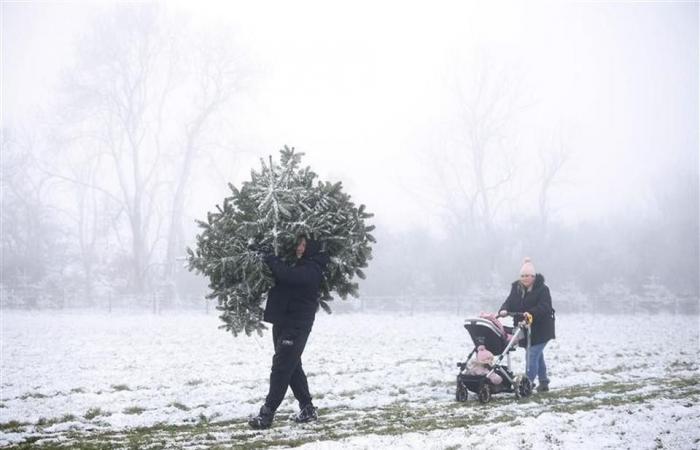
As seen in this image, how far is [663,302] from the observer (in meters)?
38.9

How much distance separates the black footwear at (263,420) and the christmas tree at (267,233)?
38.1 inches

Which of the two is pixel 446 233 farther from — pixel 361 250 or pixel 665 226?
pixel 361 250

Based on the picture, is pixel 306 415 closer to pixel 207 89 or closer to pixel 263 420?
pixel 263 420

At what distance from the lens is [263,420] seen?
6.70 meters

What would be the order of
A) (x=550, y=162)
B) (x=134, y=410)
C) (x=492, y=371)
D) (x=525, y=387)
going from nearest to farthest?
1. (x=134, y=410)
2. (x=492, y=371)
3. (x=525, y=387)
4. (x=550, y=162)

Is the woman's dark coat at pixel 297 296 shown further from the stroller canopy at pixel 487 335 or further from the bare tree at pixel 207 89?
the bare tree at pixel 207 89

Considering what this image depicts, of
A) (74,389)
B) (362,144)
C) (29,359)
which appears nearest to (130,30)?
(29,359)

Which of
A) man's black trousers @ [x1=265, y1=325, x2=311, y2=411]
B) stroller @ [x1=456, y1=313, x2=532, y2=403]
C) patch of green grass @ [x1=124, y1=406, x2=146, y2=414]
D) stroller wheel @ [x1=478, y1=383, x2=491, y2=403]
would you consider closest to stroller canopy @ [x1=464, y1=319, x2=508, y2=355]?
stroller @ [x1=456, y1=313, x2=532, y2=403]

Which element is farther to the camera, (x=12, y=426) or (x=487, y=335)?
(x=487, y=335)

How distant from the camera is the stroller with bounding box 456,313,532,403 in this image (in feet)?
28.2

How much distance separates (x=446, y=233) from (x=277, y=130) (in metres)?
23.4

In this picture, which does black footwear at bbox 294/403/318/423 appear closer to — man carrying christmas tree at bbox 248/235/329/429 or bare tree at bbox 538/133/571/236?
man carrying christmas tree at bbox 248/235/329/429

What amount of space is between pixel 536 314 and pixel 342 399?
3343 millimetres

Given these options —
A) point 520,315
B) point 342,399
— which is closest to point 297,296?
point 342,399
